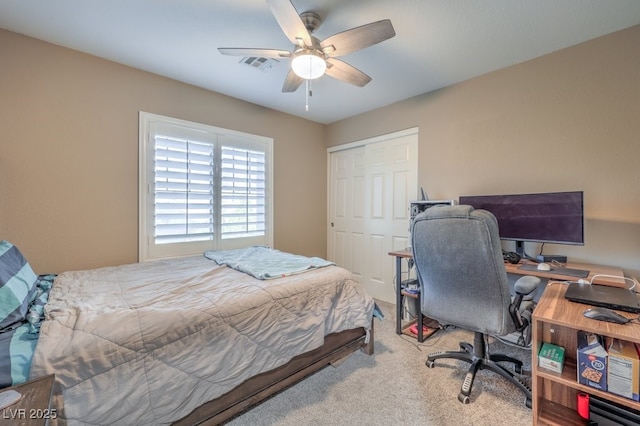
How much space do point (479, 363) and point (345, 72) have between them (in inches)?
89.2

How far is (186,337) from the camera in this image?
4.21 ft

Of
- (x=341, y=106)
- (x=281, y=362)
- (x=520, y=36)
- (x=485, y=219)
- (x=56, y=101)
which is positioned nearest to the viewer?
(x=485, y=219)

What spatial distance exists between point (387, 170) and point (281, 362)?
2.59 meters

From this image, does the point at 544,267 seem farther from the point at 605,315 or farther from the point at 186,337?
the point at 186,337

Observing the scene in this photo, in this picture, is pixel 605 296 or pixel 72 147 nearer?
pixel 605 296

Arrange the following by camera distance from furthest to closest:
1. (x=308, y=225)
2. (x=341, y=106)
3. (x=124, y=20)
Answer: (x=308, y=225) < (x=341, y=106) < (x=124, y=20)

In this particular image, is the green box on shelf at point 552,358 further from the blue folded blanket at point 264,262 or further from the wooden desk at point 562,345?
the blue folded blanket at point 264,262

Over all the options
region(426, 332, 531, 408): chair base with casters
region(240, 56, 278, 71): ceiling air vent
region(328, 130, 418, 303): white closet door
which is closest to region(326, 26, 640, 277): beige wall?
region(328, 130, 418, 303): white closet door

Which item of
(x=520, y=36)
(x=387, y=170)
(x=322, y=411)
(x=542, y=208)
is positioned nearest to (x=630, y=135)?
(x=542, y=208)

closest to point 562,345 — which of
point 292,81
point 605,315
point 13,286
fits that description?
point 605,315

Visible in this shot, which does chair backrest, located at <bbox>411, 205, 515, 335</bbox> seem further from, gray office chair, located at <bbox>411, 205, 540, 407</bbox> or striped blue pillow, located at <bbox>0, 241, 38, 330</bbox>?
striped blue pillow, located at <bbox>0, 241, 38, 330</bbox>

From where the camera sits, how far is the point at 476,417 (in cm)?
155

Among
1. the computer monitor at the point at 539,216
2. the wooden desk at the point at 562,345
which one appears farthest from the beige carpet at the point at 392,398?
the computer monitor at the point at 539,216

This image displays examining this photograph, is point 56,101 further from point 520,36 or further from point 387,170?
point 520,36
